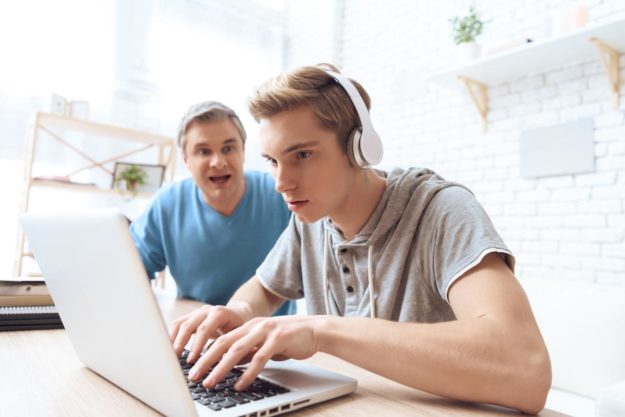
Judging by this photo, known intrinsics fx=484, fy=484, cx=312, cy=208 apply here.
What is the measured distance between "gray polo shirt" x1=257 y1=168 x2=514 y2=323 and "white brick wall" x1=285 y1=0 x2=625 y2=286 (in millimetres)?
1744

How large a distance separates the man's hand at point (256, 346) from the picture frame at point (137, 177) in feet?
8.54

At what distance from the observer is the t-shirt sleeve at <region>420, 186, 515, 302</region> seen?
0.79 metres

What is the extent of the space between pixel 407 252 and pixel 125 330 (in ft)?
1.91

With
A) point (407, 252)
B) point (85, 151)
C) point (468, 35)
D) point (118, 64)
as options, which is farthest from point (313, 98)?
point (118, 64)

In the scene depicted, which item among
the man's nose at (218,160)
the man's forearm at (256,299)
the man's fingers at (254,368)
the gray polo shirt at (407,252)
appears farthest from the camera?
the man's nose at (218,160)

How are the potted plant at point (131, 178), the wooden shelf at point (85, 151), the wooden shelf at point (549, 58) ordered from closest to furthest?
the wooden shelf at point (549, 58), the wooden shelf at point (85, 151), the potted plant at point (131, 178)

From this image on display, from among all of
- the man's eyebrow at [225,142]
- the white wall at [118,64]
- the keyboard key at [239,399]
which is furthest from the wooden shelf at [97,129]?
the keyboard key at [239,399]

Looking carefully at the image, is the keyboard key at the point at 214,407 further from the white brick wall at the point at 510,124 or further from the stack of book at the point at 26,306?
the white brick wall at the point at 510,124

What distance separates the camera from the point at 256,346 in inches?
25.8

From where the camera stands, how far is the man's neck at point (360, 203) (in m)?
1.04

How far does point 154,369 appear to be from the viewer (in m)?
0.51

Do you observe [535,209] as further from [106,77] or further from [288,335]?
[106,77]

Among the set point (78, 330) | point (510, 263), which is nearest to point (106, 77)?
point (78, 330)

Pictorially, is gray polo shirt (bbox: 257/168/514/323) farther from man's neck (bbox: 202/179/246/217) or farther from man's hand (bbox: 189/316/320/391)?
man's neck (bbox: 202/179/246/217)
